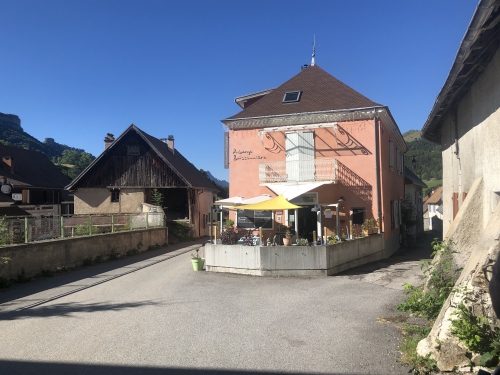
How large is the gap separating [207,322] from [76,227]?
33.0 feet

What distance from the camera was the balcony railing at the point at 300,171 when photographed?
17.5 m

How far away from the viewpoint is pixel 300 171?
696 inches

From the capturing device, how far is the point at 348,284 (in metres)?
11.5

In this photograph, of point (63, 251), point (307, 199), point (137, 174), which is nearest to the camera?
point (63, 251)

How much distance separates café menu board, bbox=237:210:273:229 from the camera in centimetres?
1798

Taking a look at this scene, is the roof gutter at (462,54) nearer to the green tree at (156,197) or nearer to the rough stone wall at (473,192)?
the rough stone wall at (473,192)

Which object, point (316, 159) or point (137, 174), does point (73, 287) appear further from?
point (137, 174)

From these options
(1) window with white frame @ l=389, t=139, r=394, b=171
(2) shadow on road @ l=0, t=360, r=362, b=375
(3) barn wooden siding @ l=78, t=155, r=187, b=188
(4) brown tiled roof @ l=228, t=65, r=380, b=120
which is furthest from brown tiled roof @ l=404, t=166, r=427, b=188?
(2) shadow on road @ l=0, t=360, r=362, b=375

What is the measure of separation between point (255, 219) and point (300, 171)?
2.87 m

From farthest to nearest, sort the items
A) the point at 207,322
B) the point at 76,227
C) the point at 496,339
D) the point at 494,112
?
the point at 76,227
the point at 207,322
the point at 494,112
the point at 496,339

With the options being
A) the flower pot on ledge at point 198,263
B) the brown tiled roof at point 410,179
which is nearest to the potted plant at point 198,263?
the flower pot on ledge at point 198,263

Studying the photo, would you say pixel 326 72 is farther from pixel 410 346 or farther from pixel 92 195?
pixel 92 195

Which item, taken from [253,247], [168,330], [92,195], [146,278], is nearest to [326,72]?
[253,247]

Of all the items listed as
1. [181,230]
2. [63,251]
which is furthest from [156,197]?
[63,251]
